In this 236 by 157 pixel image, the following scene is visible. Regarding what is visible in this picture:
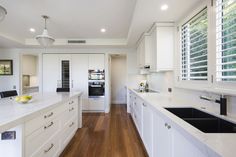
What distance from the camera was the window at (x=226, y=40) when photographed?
58.0 inches

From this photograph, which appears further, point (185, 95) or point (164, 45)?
point (164, 45)

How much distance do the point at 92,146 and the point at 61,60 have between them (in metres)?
3.86

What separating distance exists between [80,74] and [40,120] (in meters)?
4.06

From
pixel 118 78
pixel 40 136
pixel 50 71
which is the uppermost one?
pixel 50 71

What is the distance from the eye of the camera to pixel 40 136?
1.80 metres

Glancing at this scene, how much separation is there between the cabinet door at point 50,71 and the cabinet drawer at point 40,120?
3693 millimetres

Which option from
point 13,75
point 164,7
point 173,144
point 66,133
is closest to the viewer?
point 173,144

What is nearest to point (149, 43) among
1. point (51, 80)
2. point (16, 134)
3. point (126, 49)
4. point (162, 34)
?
point (162, 34)

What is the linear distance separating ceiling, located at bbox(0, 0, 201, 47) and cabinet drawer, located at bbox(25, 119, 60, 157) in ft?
6.77

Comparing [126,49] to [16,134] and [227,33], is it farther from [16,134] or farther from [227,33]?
[16,134]

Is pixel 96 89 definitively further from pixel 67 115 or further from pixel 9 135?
pixel 9 135

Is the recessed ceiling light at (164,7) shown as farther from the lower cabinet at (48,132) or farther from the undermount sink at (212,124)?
the lower cabinet at (48,132)

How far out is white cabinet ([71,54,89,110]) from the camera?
576 cm

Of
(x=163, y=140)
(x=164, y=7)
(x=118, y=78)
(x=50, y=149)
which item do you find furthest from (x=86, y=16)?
(x=118, y=78)
